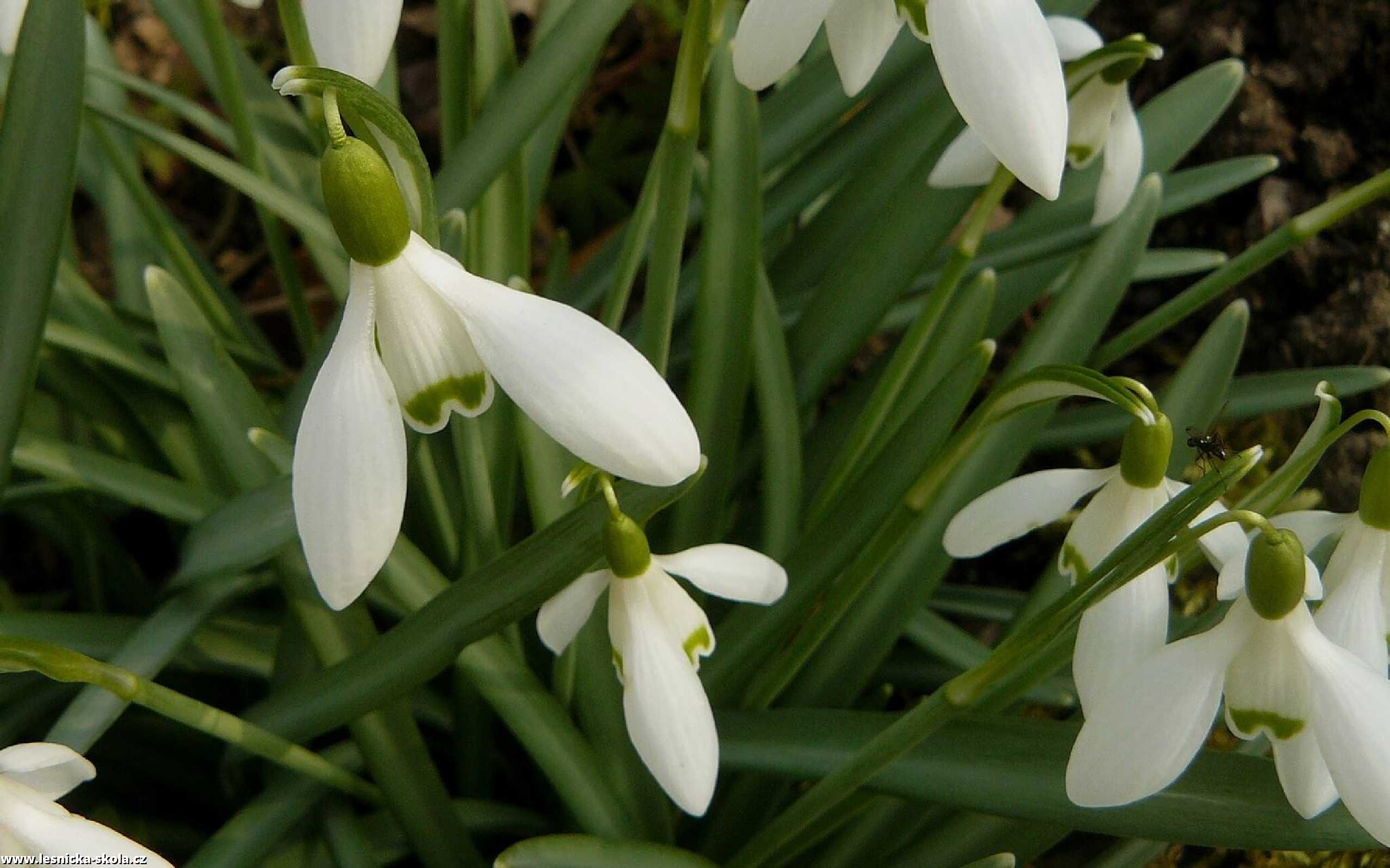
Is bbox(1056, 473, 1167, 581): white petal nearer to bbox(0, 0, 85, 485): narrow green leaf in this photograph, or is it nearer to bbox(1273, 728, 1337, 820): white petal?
bbox(1273, 728, 1337, 820): white petal

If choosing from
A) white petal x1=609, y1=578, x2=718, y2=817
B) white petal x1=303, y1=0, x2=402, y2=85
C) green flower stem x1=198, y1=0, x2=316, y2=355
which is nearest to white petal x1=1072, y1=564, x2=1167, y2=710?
white petal x1=609, y1=578, x2=718, y2=817

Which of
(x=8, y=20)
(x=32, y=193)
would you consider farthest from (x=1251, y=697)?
(x=32, y=193)

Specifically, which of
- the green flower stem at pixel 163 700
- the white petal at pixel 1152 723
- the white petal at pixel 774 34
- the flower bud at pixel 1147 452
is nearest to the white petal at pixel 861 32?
the white petal at pixel 774 34

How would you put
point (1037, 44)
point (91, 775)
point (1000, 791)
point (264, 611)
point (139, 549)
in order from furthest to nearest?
point (139, 549) < point (264, 611) < point (1000, 791) < point (91, 775) < point (1037, 44)

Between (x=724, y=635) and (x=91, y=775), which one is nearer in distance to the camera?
(x=91, y=775)

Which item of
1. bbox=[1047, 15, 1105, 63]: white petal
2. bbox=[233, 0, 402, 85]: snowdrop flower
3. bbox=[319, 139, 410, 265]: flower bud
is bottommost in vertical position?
bbox=[1047, 15, 1105, 63]: white petal

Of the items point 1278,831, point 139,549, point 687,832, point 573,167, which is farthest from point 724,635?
point 573,167

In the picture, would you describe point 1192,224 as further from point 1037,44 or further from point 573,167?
point 1037,44
